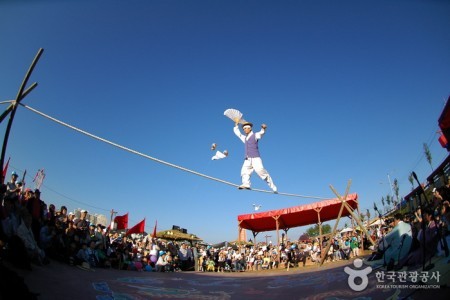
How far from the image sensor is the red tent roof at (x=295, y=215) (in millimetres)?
15719

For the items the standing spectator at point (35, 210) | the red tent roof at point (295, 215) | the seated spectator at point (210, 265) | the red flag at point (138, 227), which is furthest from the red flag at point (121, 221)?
the standing spectator at point (35, 210)

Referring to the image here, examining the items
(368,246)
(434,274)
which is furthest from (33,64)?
(368,246)

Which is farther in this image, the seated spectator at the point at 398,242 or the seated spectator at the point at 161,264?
the seated spectator at the point at 161,264

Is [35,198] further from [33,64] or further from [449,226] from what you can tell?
[449,226]

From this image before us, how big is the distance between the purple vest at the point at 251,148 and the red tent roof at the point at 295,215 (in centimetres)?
796

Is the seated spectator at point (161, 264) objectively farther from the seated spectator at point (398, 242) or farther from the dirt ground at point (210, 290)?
the seated spectator at point (398, 242)

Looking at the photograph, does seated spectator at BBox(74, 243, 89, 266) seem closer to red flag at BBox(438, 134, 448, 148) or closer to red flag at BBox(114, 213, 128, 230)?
red flag at BBox(114, 213, 128, 230)

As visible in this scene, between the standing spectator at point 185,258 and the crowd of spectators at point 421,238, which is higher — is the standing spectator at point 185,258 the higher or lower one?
the lower one

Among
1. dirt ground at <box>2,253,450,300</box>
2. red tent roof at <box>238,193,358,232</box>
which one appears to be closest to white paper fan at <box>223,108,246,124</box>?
dirt ground at <box>2,253,450,300</box>

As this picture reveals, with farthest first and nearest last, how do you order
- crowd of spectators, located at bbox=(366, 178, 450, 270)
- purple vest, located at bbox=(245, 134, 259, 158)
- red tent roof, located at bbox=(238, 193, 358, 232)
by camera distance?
red tent roof, located at bbox=(238, 193, 358, 232) → purple vest, located at bbox=(245, 134, 259, 158) → crowd of spectators, located at bbox=(366, 178, 450, 270)

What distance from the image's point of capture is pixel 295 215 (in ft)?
56.4

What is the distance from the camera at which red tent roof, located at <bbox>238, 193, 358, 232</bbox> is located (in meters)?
15.7

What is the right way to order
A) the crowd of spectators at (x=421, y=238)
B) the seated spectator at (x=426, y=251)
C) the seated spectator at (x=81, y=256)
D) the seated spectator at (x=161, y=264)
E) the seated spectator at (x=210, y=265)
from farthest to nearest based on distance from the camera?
the seated spectator at (x=210, y=265)
the seated spectator at (x=161, y=264)
the seated spectator at (x=81, y=256)
the seated spectator at (x=426, y=251)
the crowd of spectators at (x=421, y=238)

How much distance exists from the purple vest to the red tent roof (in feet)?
26.1
